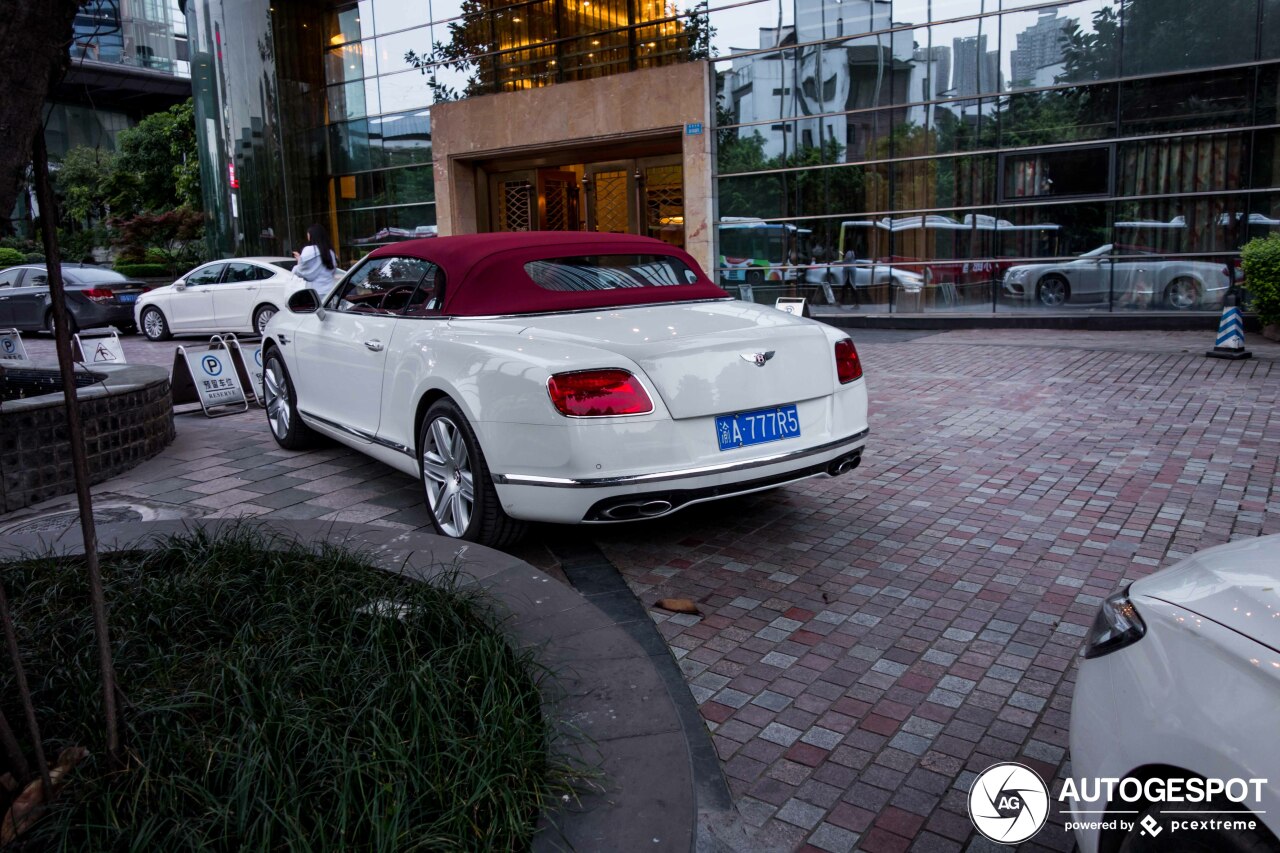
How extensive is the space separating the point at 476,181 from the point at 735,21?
305 inches

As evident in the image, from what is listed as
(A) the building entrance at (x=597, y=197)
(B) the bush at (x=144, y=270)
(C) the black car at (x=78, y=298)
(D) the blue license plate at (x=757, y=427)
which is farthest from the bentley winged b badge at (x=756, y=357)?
(B) the bush at (x=144, y=270)

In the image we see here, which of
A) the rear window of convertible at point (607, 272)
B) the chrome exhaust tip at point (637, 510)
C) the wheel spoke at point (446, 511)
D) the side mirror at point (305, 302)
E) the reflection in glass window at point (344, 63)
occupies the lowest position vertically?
the wheel spoke at point (446, 511)

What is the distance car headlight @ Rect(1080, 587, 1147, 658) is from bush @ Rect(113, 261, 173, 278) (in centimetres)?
3671

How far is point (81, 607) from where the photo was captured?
355 cm

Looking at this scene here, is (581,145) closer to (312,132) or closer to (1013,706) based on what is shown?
(312,132)

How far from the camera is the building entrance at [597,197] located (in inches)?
843

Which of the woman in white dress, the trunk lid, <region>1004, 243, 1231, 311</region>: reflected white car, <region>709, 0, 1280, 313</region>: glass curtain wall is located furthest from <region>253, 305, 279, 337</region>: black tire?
the trunk lid

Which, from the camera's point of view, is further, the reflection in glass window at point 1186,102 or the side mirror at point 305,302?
the reflection in glass window at point 1186,102

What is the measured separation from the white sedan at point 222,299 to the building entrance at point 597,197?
7.04 m

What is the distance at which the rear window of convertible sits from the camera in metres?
5.45

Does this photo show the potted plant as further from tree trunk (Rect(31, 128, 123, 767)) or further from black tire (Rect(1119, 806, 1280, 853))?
tree trunk (Rect(31, 128, 123, 767))

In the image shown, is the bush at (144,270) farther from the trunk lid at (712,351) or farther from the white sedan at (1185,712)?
the white sedan at (1185,712)

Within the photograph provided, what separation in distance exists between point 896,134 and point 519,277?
14.4 m

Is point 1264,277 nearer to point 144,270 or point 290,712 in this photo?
point 290,712
